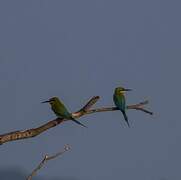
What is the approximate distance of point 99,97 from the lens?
7.62m

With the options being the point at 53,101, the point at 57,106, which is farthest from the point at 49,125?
the point at 53,101

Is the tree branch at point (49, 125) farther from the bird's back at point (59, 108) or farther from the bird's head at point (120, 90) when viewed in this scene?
the bird's head at point (120, 90)

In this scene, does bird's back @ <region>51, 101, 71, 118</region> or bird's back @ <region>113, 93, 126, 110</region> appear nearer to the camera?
bird's back @ <region>51, 101, 71, 118</region>

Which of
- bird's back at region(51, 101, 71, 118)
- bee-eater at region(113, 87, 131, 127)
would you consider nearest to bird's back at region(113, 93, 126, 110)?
bee-eater at region(113, 87, 131, 127)

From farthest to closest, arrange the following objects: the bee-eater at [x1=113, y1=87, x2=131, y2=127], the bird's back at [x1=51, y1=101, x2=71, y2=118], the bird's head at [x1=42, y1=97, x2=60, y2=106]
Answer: the bird's head at [x1=42, y1=97, x2=60, y2=106], the bee-eater at [x1=113, y1=87, x2=131, y2=127], the bird's back at [x1=51, y1=101, x2=71, y2=118]

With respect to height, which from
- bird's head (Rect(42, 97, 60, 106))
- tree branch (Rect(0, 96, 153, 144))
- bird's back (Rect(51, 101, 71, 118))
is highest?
bird's head (Rect(42, 97, 60, 106))

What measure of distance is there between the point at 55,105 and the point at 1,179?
614 feet

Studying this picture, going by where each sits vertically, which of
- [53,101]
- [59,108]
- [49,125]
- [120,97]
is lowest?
[49,125]

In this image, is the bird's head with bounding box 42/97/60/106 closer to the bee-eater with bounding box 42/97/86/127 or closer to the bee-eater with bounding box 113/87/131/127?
the bee-eater with bounding box 42/97/86/127

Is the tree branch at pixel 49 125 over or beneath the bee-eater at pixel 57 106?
beneath

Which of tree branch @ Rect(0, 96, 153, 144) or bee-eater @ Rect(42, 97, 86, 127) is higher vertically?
bee-eater @ Rect(42, 97, 86, 127)

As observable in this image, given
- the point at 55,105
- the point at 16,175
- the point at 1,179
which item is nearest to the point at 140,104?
the point at 55,105

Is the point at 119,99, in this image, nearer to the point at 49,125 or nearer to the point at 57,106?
the point at 57,106

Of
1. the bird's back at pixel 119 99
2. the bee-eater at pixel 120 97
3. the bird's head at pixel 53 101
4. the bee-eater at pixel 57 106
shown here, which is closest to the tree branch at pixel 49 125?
the bee-eater at pixel 57 106
